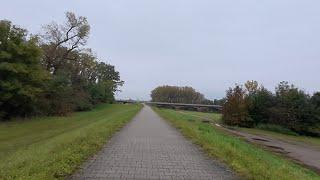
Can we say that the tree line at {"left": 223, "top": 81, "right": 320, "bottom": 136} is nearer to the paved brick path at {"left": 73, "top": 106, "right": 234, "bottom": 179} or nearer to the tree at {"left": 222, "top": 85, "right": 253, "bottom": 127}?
the tree at {"left": 222, "top": 85, "right": 253, "bottom": 127}

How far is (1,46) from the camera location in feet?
148

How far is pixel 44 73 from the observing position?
50.3 metres

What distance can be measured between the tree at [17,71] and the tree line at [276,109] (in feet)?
98.9

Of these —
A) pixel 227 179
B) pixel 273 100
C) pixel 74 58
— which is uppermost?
pixel 74 58

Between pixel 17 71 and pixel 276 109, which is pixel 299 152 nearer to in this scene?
pixel 17 71

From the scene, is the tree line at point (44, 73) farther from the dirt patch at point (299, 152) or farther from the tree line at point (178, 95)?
the tree line at point (178, 95)

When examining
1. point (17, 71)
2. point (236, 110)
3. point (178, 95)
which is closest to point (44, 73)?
point (17, 71)

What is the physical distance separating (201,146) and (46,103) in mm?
40962

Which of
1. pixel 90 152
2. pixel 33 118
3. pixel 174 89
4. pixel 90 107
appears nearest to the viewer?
pixel 90 152

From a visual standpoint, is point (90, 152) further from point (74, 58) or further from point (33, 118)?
point (74, 58)

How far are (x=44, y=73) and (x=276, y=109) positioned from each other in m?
34.7

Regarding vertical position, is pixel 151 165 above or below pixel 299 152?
above

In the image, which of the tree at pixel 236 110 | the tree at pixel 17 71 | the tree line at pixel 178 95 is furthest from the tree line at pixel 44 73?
the tree line at pixel 178 95

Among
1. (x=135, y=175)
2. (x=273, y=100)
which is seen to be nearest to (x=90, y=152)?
(x=135, y=175)
